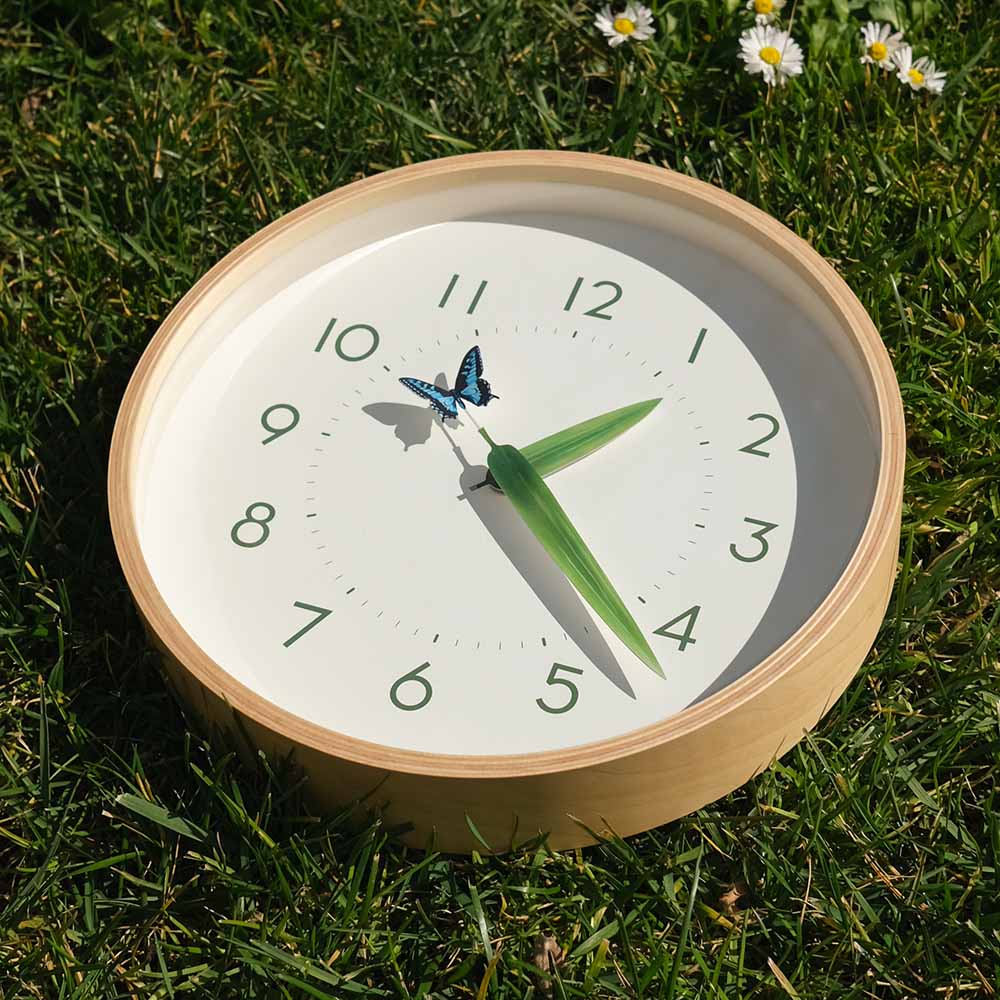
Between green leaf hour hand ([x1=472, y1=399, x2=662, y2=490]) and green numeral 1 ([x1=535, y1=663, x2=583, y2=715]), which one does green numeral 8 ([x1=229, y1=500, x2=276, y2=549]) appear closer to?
green leaf hour hand ([x1=472, y1=399, x2=662, y2=490])

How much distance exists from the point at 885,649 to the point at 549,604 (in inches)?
25.9

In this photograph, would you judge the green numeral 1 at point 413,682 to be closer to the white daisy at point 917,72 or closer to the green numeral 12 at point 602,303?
the green numeral 12 at point 602,303

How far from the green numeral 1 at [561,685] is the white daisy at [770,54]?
163 centimetres

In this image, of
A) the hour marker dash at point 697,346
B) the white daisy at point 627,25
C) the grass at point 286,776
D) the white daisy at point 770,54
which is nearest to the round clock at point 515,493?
the hour marker dash at point 697,346

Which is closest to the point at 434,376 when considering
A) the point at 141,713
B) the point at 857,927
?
the point at 141,713

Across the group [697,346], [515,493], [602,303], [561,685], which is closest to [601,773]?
[561,685]

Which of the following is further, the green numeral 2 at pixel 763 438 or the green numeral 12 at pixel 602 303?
the green numeral 12 at pixel 602 303

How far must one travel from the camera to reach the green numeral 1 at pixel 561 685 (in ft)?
8.05

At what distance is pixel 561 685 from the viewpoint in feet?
8.11

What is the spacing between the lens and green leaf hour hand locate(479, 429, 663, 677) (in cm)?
248

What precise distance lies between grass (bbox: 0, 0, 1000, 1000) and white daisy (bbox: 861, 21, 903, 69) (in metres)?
0.05

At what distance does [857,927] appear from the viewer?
2.48 m

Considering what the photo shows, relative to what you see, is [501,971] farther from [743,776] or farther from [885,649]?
[885,649]

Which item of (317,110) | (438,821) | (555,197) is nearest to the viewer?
(438,821)
